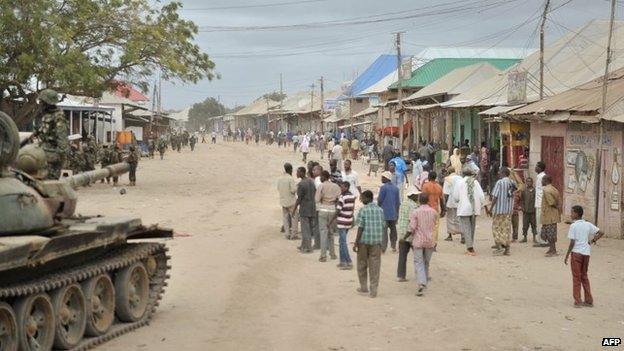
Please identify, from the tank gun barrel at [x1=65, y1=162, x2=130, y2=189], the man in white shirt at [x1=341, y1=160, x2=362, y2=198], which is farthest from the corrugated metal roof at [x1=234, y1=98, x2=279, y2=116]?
the tank gun barrel at [x1=65, y1=162, x2=130, y2=189]

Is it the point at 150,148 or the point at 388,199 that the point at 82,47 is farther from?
the point at 150,148

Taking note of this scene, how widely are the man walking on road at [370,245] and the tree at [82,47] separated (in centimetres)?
1743

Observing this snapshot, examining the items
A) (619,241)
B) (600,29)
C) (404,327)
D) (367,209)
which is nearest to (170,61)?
(600,29)

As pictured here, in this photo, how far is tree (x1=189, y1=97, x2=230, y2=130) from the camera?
167500mm

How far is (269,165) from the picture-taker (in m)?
48.8

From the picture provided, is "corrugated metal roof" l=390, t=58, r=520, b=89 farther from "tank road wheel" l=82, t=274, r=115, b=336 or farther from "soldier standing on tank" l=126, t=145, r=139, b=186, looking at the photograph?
"tank road wheel" l=82, t=274, r=115, b=336

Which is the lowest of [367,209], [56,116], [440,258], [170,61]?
[440,258]

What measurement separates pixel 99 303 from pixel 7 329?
204 centimetres

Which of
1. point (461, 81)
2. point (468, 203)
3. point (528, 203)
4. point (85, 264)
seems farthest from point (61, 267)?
point (461, 81)

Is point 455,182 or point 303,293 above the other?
point 455,182

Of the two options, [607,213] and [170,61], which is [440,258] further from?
[170,61]

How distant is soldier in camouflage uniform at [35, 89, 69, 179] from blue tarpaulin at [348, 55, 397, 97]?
6122 cm

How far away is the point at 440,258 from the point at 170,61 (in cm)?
1674

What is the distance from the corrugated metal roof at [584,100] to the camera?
19491mm
